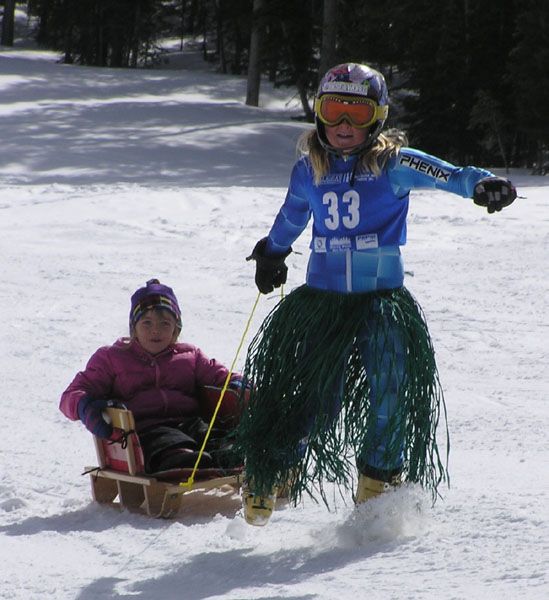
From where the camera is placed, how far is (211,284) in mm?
8516

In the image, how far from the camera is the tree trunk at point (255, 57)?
74.4 ft

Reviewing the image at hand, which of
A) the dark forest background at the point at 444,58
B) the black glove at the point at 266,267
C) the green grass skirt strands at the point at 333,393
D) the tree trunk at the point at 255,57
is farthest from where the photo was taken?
the tree trunk at the point at 255,57

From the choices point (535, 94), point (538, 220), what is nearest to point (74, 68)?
point (535, 94)

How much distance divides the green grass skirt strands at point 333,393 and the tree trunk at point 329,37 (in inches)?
704

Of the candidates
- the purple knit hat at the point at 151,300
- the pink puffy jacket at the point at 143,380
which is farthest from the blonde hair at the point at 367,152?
the pink puffy jacket at the point at 143,380

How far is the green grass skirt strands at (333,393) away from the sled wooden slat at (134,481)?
0.41 m

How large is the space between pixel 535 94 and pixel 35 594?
16.4 metres

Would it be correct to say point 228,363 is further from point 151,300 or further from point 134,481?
point 134,481

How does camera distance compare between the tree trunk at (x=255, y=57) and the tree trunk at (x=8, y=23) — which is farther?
the tree trunk at (x=8, y=23)

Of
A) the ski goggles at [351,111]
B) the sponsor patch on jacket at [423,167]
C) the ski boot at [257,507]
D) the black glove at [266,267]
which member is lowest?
the ski boot at [257,507]

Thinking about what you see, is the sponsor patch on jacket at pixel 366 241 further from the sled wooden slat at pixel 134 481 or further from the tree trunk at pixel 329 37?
the tree trunk at pixel 329 37

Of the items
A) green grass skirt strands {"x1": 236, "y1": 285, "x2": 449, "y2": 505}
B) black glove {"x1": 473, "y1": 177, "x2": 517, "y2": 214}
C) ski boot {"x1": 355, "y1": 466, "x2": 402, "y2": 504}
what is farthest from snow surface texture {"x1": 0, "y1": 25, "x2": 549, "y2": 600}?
black glove {"x1": 473, "y1": 177, "x2": 517, "y2": 214}

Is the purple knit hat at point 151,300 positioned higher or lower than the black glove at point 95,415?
higher

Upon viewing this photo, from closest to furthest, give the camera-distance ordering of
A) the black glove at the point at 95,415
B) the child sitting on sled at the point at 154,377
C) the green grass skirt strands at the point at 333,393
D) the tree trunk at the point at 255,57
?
the green grass skirt strands at the point at 333,393 < the black glove at the point at 95,415 < the child sitting on sled at the point at 154,377 < the tree trunk at the point at 255,57
